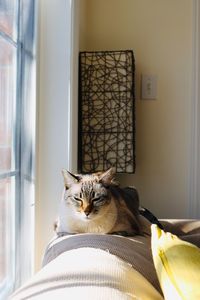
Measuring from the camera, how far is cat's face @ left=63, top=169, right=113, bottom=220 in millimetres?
1129

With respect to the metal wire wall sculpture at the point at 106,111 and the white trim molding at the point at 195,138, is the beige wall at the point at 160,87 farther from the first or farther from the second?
the metal wire wall sculpture at the point at 106,111

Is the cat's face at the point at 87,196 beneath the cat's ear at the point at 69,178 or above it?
beneath

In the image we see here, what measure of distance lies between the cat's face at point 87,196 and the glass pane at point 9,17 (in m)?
0.52

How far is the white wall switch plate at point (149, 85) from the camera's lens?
5.72ft

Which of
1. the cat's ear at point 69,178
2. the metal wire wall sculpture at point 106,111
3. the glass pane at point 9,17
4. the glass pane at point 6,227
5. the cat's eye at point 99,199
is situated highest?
the glass pane at point 9,17

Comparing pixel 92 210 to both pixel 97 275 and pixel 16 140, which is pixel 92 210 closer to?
pixel 16 140

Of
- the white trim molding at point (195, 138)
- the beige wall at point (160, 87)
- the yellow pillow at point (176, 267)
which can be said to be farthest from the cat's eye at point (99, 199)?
the white trim molding at point (195, 138)

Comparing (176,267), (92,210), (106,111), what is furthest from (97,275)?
(106,111)

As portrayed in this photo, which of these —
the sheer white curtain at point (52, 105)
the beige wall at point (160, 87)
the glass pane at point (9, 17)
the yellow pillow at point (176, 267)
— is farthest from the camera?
the beige wall at point (160, 87)

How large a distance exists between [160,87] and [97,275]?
1.30 meters

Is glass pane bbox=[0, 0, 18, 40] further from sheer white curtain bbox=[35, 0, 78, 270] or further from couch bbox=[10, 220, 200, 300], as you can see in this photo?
couch bbox=[10, 220, 200, 300]

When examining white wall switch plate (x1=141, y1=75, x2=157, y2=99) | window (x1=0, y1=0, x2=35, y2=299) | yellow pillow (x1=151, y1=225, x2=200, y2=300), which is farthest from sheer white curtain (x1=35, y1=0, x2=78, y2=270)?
yellow pillow (x1=151, y1=225, x2=200, y2=300)

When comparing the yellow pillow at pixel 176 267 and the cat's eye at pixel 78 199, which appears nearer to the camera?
the yellow pillow at pixel 176 267

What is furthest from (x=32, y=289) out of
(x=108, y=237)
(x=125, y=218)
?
(x=125, y=218)
